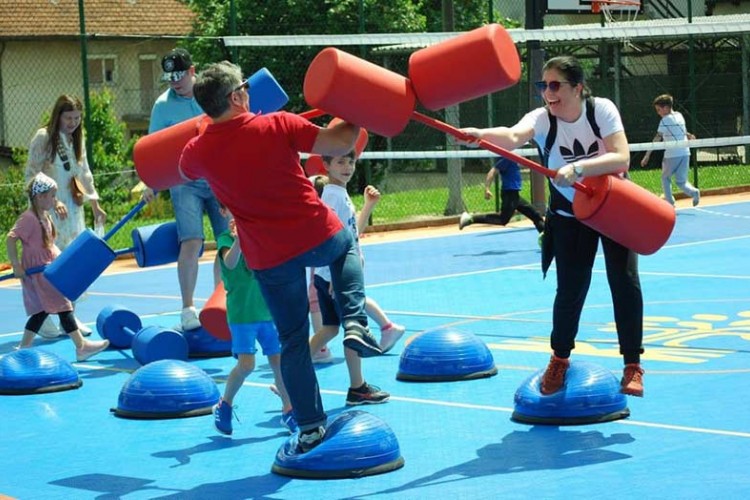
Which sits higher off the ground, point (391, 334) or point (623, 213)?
point (623, 213)

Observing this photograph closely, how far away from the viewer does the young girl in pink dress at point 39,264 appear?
11.5 meters

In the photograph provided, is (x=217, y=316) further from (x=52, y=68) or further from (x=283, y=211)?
(x=52, y=68)

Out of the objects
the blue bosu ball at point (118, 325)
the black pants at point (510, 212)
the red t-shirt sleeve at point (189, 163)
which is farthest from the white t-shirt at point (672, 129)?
the red t-shirt sleeve at point (189, 163)

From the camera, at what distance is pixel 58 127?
13.1 metres

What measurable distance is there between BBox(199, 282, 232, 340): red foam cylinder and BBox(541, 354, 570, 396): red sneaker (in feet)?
8.17

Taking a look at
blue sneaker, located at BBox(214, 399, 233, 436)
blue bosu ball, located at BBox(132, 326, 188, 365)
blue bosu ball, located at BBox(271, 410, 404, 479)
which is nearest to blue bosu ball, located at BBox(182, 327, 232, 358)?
blue bosu ball, located at BBox(132, 326, 188, 365)

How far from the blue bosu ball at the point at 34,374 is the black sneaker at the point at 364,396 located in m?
2.37

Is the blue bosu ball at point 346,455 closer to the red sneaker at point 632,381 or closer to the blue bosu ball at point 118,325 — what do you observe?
the red sneaker at point 632,381

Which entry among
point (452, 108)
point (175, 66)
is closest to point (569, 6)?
point (452, 108)

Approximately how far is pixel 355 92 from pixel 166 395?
2821 millimetres

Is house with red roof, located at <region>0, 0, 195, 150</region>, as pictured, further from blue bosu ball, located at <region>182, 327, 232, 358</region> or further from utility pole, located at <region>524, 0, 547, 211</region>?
A: blue bosu ball, located at <region>182, 327, 232, 358</region>

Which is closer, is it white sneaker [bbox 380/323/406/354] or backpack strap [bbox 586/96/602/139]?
backpack strap [bbox 586/96/602/139]

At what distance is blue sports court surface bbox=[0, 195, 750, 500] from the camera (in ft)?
23.1

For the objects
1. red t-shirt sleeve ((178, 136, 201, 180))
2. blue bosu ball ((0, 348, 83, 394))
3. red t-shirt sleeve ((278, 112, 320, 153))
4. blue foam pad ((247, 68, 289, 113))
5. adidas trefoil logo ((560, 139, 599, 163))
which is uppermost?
blue foam pad ((247, 68, 289, 113))
